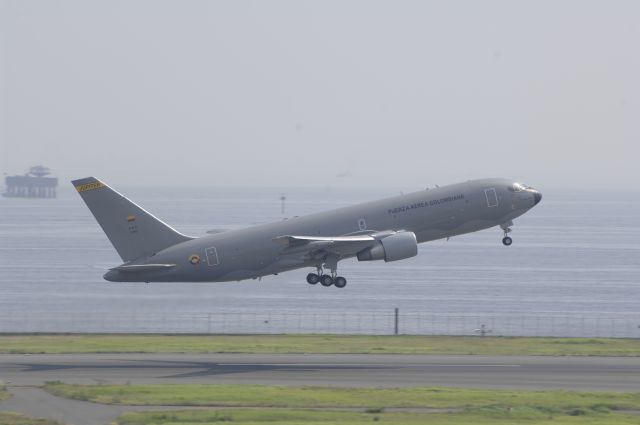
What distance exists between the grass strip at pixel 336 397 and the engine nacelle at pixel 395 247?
65.2ft

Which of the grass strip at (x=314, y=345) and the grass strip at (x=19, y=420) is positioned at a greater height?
the grass strip at (x=314, y=345)

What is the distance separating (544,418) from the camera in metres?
45.0

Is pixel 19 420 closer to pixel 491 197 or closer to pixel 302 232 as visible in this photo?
pixel 302 232

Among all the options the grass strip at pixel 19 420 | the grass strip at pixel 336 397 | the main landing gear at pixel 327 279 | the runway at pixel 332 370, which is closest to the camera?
the grass strip at pixel 19 420

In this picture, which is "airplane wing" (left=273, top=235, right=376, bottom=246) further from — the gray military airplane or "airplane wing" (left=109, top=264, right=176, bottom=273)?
"airplane wing" (left=109, top=264, right=176, bottom=273)

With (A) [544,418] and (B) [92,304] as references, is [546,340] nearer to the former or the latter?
(A) [544,418]

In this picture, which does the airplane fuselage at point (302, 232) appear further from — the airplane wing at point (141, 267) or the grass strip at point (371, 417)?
the grass strip at point (371, 417)

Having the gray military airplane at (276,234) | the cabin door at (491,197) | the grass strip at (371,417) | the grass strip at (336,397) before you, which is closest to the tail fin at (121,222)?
the gray military airplane at (276,234)

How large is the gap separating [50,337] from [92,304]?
51637mm

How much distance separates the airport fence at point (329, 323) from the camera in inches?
4796

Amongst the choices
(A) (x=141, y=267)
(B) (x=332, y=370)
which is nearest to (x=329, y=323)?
(A) (x=141, y=267)

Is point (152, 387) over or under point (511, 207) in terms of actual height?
under

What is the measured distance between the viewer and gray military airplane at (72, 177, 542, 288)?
7388cm

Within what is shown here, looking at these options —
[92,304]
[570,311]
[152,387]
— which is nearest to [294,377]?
[152,387]
